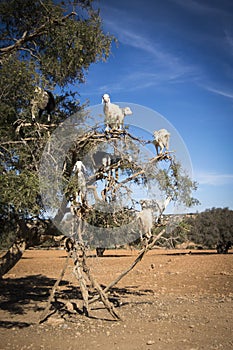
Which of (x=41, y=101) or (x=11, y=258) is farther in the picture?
(x=11, y=258)

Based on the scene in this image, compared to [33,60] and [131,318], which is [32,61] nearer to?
[33,60]

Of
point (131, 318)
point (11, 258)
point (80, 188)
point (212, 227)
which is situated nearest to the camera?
point (80, 188)

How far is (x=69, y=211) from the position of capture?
852cm

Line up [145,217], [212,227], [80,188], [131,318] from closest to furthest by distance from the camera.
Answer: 1. [80,188]
2. [131,318]
3. [145,217]
4. [212,227]

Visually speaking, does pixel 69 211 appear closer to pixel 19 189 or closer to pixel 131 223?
pixel 131 223

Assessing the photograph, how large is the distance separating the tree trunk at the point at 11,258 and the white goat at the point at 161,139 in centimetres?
412

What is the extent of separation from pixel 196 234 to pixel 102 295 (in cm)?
2827

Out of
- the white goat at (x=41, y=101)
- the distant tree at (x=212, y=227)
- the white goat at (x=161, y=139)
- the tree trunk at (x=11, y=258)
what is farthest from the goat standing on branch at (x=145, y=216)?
the distant tree at (x=212, y=227)

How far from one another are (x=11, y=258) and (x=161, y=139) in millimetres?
4624

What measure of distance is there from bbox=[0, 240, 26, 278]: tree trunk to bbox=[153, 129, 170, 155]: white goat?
4117mm

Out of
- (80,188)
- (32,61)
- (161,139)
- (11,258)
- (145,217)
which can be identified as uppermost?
(32,61)

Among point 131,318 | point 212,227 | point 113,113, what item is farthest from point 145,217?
point 212,227

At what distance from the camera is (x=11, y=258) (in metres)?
8.52

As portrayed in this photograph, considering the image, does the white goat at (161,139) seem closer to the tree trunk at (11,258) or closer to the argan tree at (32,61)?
the argan tree at (32,61)
